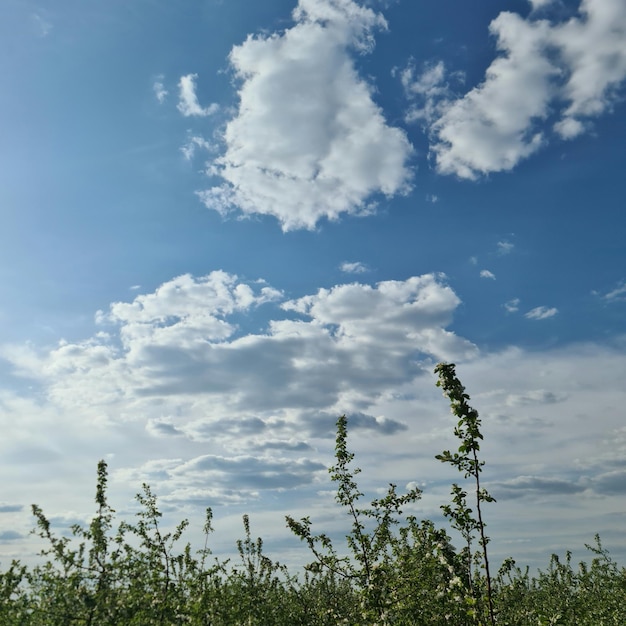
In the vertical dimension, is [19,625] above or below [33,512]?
below

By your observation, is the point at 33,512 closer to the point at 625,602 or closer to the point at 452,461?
the point at 452,461

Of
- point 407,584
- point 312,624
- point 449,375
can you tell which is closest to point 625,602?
point 312,624

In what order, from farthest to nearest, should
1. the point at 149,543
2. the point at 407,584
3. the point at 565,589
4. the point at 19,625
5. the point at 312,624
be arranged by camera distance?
the point at 565,589, the point at 312,624, the point at 149,543, the point at 19,625, the point at 407,584

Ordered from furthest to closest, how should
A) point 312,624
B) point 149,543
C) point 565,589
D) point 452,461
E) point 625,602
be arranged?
point 565,589
point 625,602
point 312,624
point 149,543
point 452,461

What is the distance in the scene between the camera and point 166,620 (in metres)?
13.1

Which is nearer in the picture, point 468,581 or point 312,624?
point 468,581

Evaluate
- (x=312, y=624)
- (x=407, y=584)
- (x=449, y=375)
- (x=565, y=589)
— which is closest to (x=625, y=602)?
(x=565, y=589)

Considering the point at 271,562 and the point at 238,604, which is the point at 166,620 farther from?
the point at 271,562

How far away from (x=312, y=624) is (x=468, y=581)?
14076 mm

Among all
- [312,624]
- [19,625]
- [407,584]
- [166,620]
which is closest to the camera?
[166,620]

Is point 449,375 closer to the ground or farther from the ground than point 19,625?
farther from the ground

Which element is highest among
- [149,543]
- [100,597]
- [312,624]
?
[149,543]

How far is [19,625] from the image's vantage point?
51.4 ft

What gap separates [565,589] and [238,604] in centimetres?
2432
